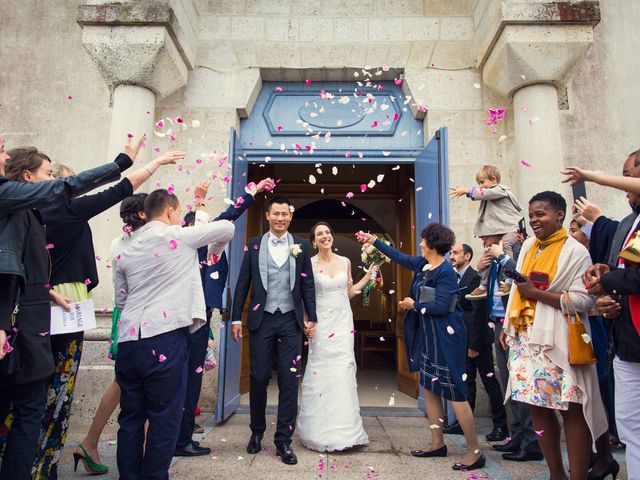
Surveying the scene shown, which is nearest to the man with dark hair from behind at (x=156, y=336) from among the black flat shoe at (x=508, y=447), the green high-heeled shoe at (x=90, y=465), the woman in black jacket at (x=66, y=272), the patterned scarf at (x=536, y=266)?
the woman in black jacket at (x=66, y=272)

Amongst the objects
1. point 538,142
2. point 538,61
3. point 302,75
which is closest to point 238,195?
point 302,75

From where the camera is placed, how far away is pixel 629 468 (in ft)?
8.00

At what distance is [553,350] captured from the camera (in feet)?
9.35

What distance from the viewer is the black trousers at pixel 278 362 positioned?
381cm

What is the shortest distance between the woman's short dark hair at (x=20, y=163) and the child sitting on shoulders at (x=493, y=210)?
308 cm

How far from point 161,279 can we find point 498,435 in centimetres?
325

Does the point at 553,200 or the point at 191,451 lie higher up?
the point at 553,200

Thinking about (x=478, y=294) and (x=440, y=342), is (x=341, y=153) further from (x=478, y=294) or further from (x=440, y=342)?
(x=440, y=342)

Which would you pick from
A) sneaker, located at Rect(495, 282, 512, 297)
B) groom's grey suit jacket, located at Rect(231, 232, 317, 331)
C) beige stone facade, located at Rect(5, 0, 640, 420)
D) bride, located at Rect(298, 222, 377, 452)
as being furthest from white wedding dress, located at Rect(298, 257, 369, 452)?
beige stone facade, located at Rect(5, 0, 640, 420)

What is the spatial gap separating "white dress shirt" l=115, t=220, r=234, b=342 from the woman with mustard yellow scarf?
1.93 metres

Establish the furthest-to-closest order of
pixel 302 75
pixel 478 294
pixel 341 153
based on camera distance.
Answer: pixel 302 75 → pixel 341 153 → pixel 478 294

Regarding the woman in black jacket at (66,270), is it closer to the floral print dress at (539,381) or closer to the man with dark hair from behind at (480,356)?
the floral print dress at (539,381)

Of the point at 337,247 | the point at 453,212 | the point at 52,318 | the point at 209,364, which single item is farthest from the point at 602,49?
the point at 337,247

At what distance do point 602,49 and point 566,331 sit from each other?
4.88 metres
